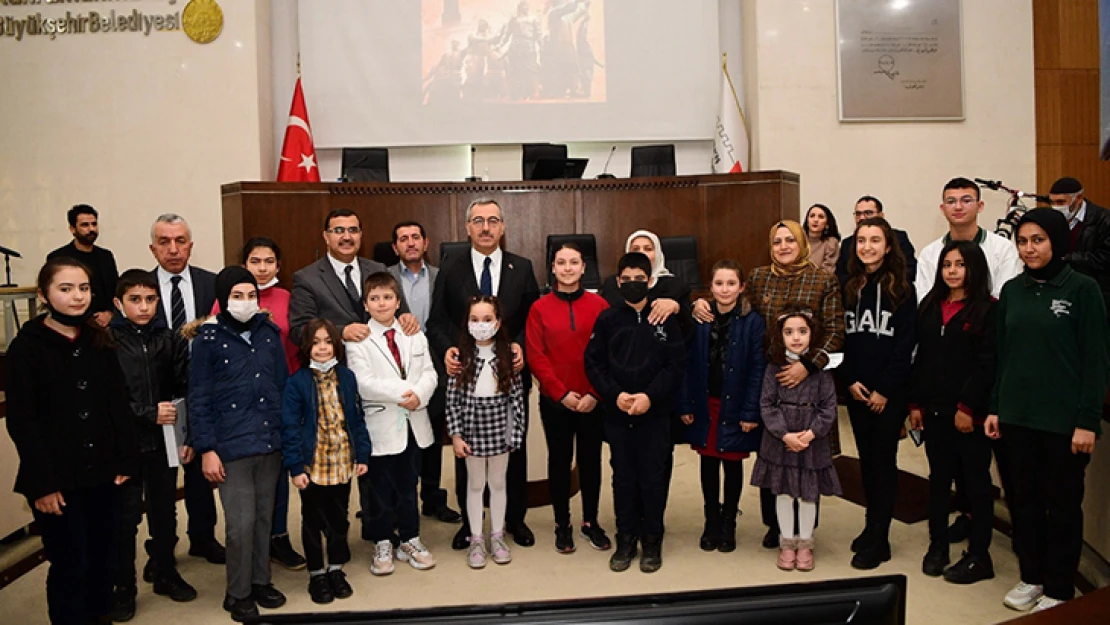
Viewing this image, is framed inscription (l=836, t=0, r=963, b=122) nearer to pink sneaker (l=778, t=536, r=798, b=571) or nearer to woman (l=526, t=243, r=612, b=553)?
woman (l=526, t=243, r=612, b=553)

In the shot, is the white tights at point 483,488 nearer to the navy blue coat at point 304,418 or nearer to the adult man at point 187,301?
the navy blue coat at point 304,418

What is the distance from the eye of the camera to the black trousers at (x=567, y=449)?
3582mm

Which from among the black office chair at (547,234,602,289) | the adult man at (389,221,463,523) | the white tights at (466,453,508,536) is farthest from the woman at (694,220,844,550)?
the black office chair at (547,234,602,289)

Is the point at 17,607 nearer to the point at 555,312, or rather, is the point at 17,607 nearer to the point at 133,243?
the point at 555,312

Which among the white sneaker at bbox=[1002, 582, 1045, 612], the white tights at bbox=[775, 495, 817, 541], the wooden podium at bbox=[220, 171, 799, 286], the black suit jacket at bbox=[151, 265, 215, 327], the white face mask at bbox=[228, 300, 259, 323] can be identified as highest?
the wooden podium at bbox=[220, 171, 799, 286]

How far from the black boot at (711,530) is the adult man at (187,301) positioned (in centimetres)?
207

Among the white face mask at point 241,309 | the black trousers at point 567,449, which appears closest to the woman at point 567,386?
the black trousers at point 567,449

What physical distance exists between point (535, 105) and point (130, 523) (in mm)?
6053

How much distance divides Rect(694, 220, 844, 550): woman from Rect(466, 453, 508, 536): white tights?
107cm

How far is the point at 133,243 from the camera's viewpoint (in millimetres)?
7832

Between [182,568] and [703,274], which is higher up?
[703,274]

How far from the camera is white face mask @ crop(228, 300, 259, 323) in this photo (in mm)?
2955

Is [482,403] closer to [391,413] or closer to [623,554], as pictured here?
[391,413]

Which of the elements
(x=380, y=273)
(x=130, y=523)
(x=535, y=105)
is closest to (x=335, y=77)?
(x=535, y=105)
